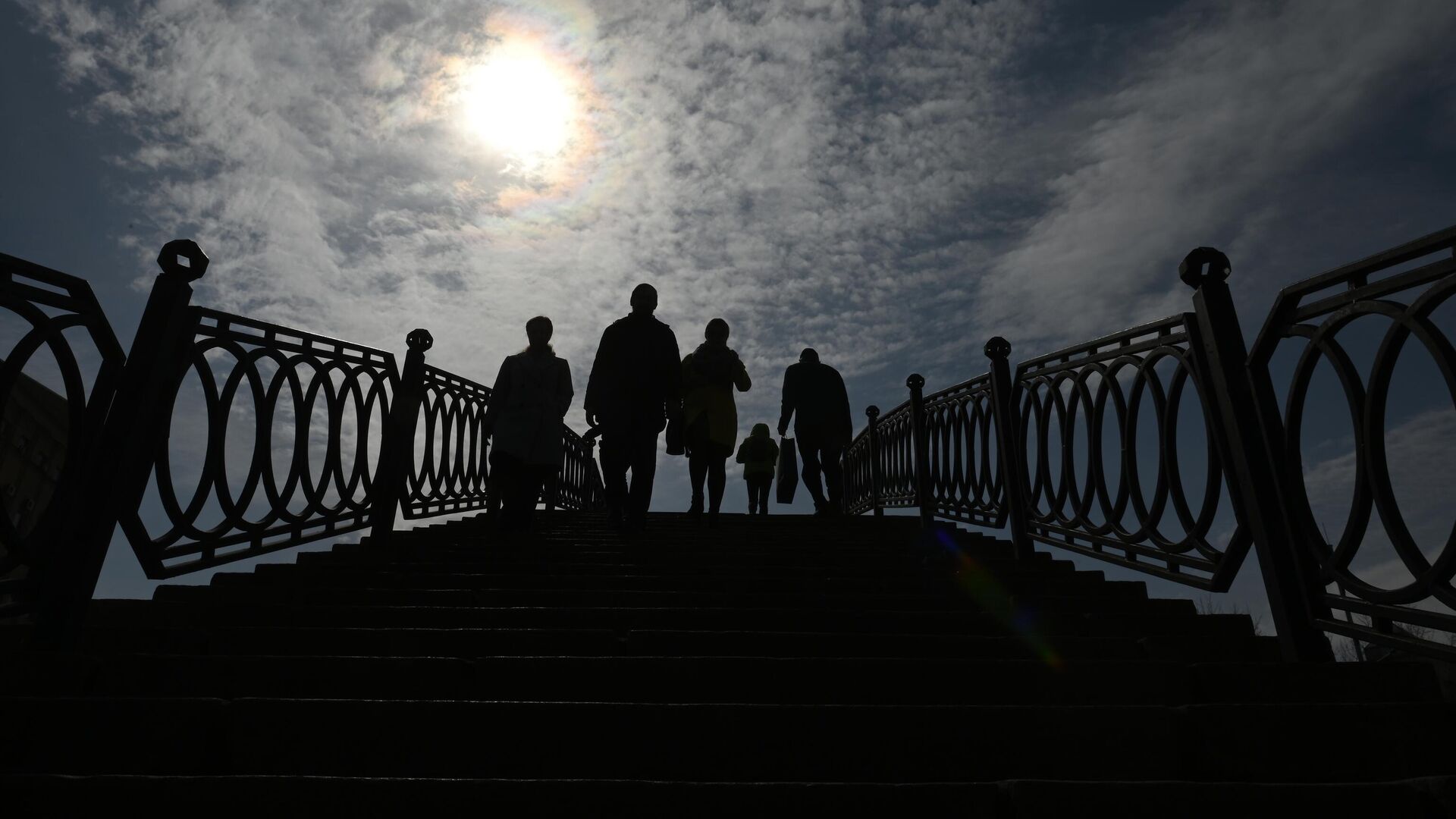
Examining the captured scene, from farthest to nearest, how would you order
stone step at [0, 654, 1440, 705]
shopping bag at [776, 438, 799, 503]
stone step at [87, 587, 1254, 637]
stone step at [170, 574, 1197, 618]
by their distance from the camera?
shopping bag at [776, 438, 799, 503] → stone step at [170, 574, 1197, 618] → stone step at [87, 587, 1254, 637] → stone step at [0, 654, 1440, 705]

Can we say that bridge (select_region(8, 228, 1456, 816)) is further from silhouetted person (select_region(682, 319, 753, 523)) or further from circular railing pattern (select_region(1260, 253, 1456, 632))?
silhouetted person (select_region(682, 319, 753, 523))

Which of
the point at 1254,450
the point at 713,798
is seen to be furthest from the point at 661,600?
the point at 1254,450

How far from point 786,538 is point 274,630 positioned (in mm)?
4117

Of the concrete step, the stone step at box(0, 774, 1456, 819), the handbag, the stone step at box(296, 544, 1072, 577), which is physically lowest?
the stone step at box(0, 774, 1456, 819)

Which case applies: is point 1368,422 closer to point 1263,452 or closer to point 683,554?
point 1263,452

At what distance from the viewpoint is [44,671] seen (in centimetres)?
260

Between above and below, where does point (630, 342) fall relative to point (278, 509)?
above

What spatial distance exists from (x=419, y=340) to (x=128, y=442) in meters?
3.00

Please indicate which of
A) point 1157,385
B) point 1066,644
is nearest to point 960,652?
point 1066,644

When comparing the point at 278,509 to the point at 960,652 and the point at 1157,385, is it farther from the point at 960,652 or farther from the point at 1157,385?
the point at 1157,385

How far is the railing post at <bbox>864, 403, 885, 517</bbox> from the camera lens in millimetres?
10500

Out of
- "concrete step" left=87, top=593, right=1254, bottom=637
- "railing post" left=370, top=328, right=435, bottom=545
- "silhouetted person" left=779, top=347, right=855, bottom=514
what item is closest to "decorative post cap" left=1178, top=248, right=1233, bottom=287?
"concrete step" left=87, top=593, right=1254, bottom=637

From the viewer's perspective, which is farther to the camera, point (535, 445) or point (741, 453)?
point (741, 453)

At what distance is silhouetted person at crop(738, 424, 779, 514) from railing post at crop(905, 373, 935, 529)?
4.77m
